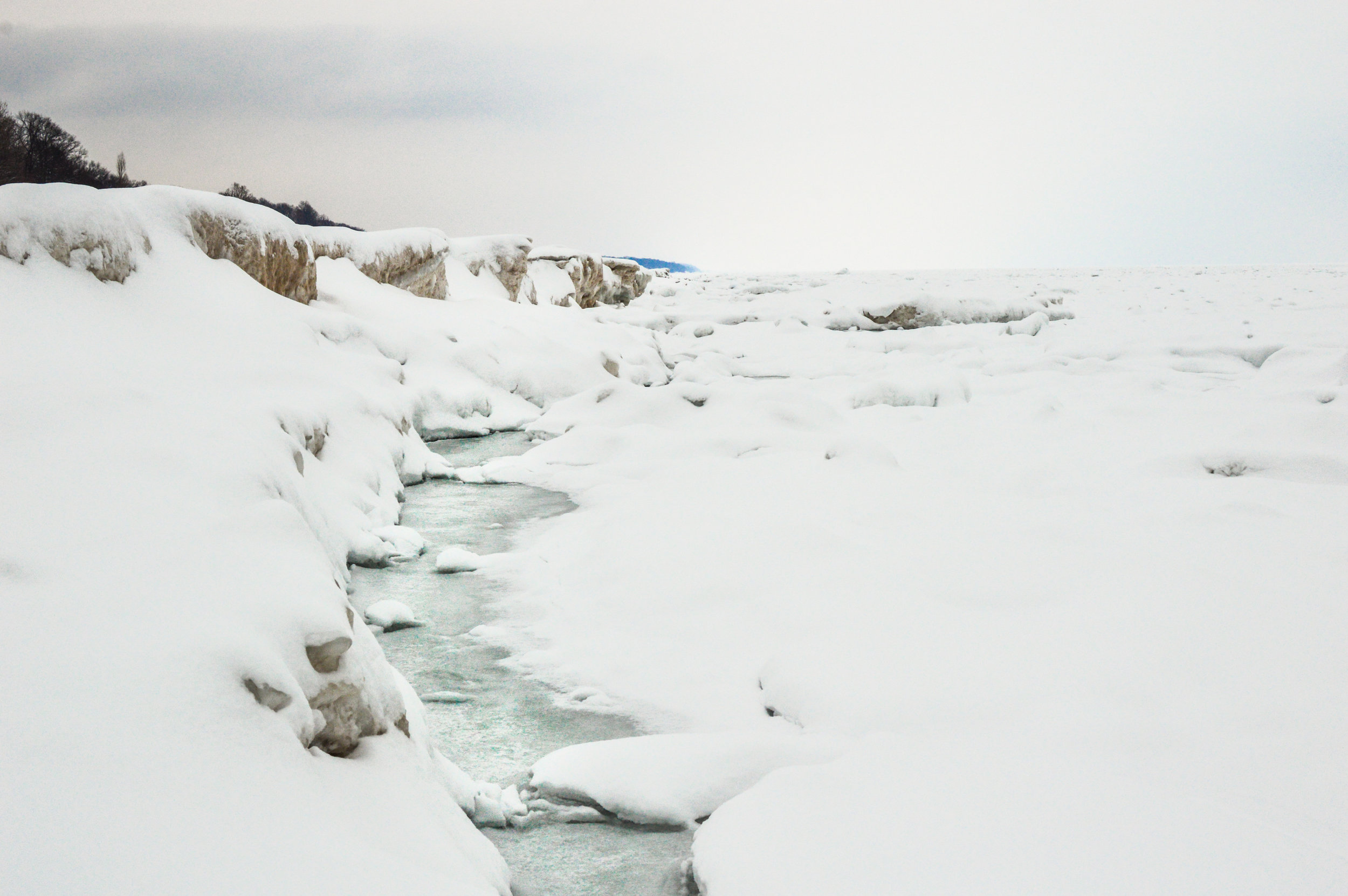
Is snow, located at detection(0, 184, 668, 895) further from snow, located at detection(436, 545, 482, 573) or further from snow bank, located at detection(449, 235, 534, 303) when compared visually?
snow bank, located at detection(449, 235, 534, 303)

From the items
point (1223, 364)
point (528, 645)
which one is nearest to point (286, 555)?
point (528, 645)

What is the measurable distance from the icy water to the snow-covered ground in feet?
0.39

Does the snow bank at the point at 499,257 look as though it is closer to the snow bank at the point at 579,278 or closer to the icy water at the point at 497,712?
the snow bank at the point at 579,278

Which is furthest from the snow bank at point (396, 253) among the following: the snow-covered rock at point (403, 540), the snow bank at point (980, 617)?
the snow-covered rock at point (403, 540)

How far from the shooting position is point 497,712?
3236mm

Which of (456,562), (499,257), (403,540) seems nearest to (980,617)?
(456,562)

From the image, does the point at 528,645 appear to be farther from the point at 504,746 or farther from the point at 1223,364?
the point at 1223,364

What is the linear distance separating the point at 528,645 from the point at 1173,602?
262 cm

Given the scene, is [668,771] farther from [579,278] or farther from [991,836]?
[579,278]

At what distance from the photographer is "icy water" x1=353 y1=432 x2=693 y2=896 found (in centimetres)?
237

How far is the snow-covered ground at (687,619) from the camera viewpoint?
5.52 ft

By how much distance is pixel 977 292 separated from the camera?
87.5ft

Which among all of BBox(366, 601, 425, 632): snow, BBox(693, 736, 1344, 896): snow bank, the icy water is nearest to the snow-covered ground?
BBox(693, 736, 1344, 896): snow bank

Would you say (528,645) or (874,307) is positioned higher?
(874,307)
